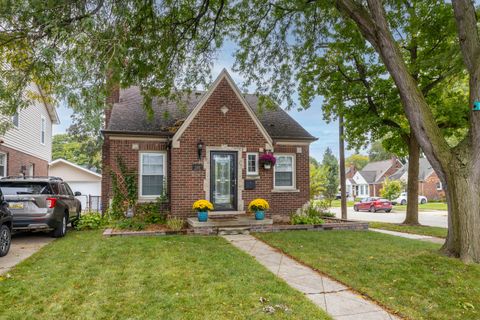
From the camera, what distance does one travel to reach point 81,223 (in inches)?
438

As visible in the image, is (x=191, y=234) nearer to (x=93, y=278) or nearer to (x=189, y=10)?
(x=93, y=278)

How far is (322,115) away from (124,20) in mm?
11647

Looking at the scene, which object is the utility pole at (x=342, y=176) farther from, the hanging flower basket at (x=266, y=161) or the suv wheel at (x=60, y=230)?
the suv wheel at (x=60, y=230)

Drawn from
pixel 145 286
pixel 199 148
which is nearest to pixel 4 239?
pixel 145 286

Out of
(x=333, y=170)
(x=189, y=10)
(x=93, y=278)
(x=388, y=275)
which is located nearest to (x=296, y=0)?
(x=189, y=10)

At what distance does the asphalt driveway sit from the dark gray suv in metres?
0.41

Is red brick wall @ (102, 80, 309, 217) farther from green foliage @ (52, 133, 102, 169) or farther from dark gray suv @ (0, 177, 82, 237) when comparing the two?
green foliage @ (52, 133, 102, 169)

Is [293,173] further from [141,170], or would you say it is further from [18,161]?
[18,161]

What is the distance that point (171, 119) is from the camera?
13.3 m

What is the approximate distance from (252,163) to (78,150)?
4283 cm

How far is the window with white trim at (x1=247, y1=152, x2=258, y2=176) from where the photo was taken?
12117 millimetres

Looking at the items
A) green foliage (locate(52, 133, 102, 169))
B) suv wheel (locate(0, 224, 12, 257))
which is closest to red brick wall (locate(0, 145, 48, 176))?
suv wheel (locate(0, 224, 12, 257))

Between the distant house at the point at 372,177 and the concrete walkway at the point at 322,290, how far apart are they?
5052 cm

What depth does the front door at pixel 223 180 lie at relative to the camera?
11859 mm
